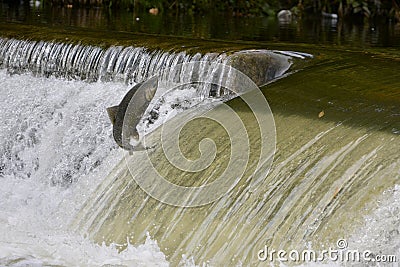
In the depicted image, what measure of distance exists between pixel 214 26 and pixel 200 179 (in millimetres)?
5812

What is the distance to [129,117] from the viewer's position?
4.39 meters

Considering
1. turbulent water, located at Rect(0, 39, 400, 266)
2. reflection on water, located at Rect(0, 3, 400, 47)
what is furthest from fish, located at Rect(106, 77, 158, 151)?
reflection on water, located at Rect(0, 3, 400, 47)

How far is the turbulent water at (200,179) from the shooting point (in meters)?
3.41

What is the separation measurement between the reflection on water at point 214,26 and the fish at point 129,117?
3.08 metres

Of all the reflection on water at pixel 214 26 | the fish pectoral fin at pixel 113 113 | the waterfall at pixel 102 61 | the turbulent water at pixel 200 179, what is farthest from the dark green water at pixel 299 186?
the reflection on water at pixel 214 26

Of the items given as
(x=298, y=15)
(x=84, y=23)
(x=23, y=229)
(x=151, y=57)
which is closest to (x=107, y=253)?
(x=23, y=229)

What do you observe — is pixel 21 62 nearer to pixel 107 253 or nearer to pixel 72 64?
pixel 72 64

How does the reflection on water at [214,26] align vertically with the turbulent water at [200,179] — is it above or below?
above

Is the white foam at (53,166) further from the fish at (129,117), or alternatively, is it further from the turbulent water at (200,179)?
the fish at (129,117)

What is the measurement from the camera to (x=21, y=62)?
6184 millimetres

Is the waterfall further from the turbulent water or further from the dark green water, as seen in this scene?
the dark green water

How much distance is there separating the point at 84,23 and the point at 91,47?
2570 millimetres

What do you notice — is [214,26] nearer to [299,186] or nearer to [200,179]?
[200,179]

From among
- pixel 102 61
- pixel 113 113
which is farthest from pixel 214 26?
pixel 113 113
